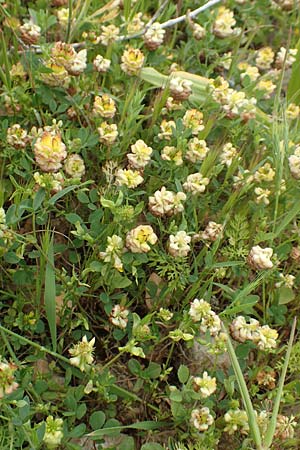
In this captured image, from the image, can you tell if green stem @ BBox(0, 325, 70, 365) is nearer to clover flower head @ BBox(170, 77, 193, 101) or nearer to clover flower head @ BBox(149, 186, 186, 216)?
clover flower head @ BBox(149, 186, 186, 216)

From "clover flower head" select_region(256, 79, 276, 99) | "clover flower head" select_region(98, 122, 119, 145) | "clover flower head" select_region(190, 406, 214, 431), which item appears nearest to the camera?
"clover flower head" select_region(190, 406, 214, 431)

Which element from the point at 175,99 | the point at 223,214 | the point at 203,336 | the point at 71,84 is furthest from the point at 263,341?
the point at 71,84

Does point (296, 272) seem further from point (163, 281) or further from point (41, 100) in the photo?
point (41, 100)

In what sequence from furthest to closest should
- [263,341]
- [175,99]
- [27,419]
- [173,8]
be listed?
[173,8]
[175,99]
[263,341]
[27,419]

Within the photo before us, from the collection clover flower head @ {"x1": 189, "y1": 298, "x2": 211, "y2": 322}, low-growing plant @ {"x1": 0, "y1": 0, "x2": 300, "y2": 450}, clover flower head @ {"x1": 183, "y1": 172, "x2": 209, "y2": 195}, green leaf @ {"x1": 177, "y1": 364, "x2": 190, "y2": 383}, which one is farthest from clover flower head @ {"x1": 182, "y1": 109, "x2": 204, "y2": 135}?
green leaf @ {"x1": 177, "y1": 364, "x2": 190, "y2": 383}

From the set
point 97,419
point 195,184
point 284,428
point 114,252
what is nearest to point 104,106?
point 195,184

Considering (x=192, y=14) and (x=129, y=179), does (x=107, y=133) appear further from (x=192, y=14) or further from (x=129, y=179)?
(x=192, y=14)
